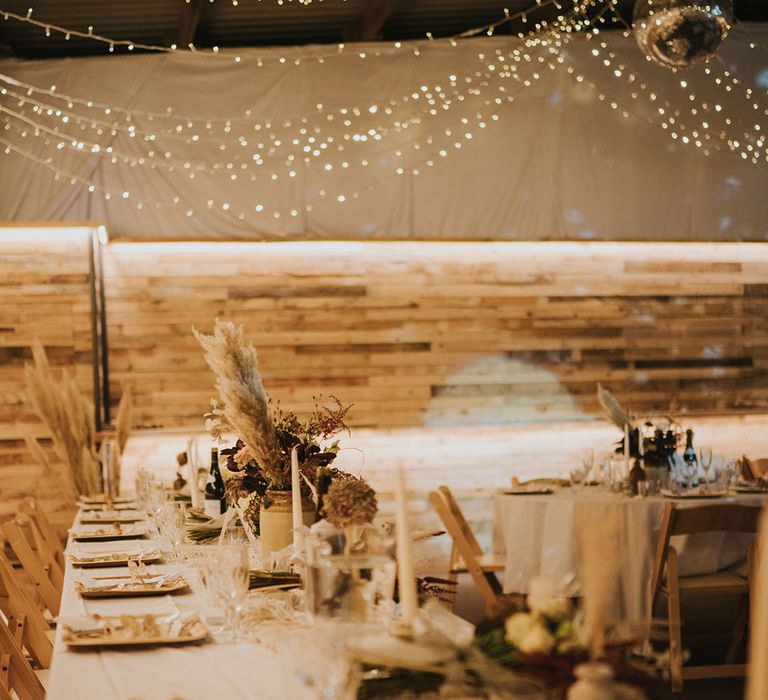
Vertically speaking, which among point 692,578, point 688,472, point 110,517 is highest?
point 688,472

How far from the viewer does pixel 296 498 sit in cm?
266

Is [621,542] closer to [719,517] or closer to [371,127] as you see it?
[719,517]

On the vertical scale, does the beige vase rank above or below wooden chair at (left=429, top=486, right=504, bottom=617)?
above

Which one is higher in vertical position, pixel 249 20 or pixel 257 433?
pixel 249 20

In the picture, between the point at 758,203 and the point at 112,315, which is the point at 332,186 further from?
the point at 758,203

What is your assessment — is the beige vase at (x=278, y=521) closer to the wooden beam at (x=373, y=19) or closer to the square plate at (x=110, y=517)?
the square plate at (x=110, y=517)

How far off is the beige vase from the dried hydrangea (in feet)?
1.85

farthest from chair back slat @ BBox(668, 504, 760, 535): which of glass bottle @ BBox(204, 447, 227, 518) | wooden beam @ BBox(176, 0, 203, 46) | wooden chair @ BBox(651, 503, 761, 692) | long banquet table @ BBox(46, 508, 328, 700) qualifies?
wooden beam @ BBox(176, 0, 203, 46)

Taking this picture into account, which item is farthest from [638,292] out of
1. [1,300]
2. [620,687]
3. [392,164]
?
[620,687]

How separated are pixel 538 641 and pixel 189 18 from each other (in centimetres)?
707

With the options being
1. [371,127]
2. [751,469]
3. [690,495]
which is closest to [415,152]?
[371,127]

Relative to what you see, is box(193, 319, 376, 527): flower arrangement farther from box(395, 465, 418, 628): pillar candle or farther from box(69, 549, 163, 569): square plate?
box(395, 465, 418, 628): pillar candle

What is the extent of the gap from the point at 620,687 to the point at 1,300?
7.17m

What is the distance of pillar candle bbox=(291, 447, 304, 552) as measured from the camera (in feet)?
8.50
